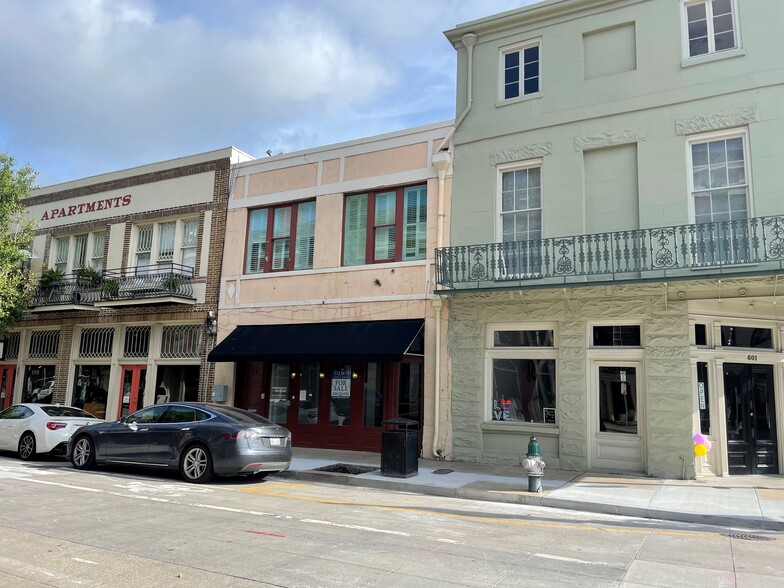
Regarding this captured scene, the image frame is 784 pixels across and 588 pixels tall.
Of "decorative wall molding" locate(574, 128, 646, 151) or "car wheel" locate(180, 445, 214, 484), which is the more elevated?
"decorative wall molding" locate(574, 128, 646, 151)

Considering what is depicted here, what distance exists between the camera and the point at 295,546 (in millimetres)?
6586

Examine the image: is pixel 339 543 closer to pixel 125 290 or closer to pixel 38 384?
pixel 125 290

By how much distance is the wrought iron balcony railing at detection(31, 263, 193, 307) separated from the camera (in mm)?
18172

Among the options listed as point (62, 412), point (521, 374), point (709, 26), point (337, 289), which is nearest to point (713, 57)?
point (709, 26)

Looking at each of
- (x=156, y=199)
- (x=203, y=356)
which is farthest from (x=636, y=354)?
(x=156, y=199)

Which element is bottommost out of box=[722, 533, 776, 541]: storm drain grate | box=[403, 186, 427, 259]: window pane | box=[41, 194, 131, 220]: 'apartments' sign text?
box=[722, 533, 776, 541]: storm drain grate

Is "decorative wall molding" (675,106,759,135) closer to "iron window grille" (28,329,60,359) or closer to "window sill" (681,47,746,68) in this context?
"window sill" (681,47,746,68)

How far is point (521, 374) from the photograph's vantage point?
44.6ft

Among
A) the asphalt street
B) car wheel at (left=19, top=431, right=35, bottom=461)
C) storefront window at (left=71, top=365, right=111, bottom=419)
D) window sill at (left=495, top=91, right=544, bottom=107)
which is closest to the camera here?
the asphalt street

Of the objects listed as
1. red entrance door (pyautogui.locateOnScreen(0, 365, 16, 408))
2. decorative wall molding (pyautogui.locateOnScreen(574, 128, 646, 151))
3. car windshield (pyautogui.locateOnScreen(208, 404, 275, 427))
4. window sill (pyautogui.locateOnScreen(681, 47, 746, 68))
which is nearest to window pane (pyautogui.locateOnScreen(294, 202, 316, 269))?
car windshield (pyautogui.locateOnScreen(208, 404, 275, 427))

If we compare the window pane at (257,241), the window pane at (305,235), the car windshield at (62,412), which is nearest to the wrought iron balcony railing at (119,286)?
the window pane at (257,241)

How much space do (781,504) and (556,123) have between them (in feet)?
28.1

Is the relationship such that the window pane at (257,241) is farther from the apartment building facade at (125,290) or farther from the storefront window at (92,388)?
the storefront window at (92,388)

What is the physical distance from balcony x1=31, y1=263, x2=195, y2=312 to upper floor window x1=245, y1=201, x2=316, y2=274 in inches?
87.8
